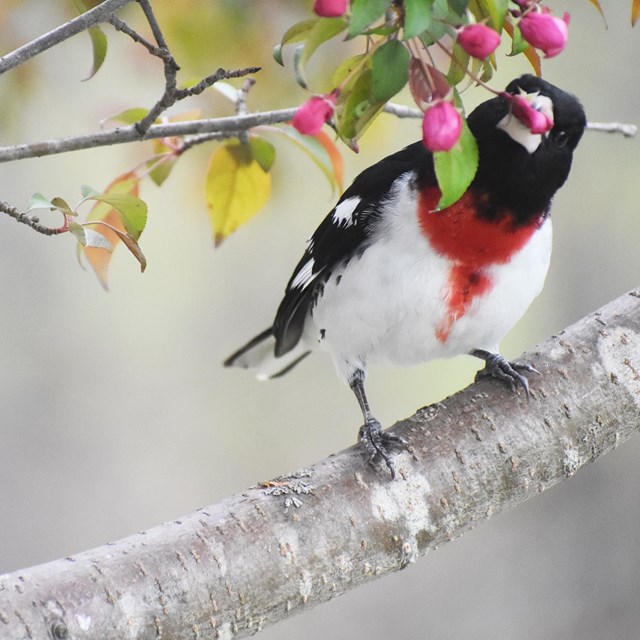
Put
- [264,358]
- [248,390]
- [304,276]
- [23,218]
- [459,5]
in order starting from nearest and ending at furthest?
[459,5], [23,218], [304,276], [264,358], [248,390]

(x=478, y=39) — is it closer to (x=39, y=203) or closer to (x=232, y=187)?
(x=39, y=203)

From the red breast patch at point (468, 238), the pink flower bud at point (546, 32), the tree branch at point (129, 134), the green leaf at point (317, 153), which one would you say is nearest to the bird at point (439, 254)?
the red breast patch at point (468, 238)

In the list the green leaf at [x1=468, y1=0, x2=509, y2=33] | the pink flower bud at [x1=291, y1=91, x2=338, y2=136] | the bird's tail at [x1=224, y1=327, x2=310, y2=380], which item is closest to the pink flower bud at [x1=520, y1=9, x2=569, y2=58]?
the green leaf at [x1=468, y1=0, x2=509, y2=33]

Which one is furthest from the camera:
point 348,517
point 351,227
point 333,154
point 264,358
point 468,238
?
point 264,358

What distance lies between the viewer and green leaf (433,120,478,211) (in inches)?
43.6

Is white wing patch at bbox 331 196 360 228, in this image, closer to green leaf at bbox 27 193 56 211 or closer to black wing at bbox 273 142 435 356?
black wing at bbox 273 142 435 356

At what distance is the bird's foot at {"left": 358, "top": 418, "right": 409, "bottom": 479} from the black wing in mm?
530

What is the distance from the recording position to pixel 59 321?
5.42 metres

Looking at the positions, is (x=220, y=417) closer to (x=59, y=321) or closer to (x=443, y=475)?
(x=59, y=321)

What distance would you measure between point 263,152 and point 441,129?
72cm

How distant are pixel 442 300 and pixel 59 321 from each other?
3.76 metres

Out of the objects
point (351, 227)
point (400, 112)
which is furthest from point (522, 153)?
point (351, 227)

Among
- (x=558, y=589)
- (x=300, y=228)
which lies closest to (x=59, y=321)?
(x=300, y=228)

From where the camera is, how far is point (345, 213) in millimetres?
2293
